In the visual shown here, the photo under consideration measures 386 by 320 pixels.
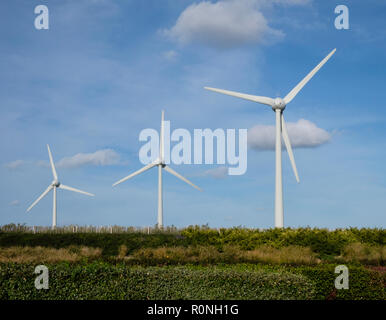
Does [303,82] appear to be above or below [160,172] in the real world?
above

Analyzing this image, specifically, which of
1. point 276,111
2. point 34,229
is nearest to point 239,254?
point 276,111

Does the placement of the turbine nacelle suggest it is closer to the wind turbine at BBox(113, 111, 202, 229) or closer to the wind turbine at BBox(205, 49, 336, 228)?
the wind turbine at BBox(113, 111, 202, 229)

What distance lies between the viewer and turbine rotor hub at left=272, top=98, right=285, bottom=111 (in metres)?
34.1

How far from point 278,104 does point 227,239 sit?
10900mm

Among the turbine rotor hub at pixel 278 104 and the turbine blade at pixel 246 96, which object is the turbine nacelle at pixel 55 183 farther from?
the turbine rotor hub at pixel 278 104

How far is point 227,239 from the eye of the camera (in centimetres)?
3083

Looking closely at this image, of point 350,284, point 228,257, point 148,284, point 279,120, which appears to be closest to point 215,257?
point 228,257

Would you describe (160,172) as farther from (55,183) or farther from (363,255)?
(363,255)

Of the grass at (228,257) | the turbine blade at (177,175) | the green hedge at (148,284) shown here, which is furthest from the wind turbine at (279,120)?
the green hedge at (148,284)

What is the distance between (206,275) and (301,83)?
23878 millimetres

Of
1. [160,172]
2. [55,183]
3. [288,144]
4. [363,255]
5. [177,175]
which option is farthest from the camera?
[55,183]

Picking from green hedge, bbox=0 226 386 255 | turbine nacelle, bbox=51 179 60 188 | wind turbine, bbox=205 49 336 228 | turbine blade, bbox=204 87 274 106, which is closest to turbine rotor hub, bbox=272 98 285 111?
wind turbine, bbox=205 49 336 228

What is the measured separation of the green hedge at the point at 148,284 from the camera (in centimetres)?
1438

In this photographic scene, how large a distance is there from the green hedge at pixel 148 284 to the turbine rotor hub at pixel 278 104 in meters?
20.8
